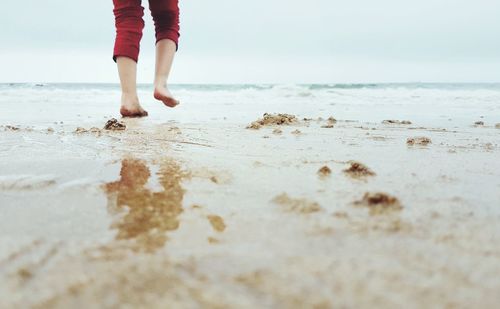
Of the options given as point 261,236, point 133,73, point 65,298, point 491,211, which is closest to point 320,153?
point 491,211

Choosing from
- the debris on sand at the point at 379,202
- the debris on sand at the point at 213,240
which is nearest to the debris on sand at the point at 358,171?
the debris on sand at the point at 379,202

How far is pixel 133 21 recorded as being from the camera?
9.96 ft

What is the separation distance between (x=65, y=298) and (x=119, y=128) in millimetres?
2114

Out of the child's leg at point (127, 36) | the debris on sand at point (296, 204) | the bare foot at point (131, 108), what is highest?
the child's leg at point (127, 36)

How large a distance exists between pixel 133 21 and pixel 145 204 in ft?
7.87

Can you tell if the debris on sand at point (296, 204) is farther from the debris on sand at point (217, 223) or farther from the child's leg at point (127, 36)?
the child's leg at point (127, 36)

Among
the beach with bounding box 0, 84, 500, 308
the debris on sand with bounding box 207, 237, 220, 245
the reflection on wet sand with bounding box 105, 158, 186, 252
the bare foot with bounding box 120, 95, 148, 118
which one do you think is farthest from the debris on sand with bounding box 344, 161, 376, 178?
the bare foot with bounding box 120, 95, 148, 118

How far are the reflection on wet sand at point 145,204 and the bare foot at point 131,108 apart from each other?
214cm

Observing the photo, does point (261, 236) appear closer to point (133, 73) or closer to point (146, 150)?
point (146, 150)

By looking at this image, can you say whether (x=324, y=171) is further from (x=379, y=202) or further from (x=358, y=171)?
(x=379, y=202)

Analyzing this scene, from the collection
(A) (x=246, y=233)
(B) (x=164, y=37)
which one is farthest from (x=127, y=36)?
(A) (x=246, y=233)

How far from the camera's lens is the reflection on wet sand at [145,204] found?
2.41 feet

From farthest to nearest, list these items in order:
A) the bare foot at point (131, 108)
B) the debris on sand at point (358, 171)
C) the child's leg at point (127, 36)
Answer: the bare foot at point (131, 108) < the child's leg at point (127, 36) < the debris on sand at point (358, 171)

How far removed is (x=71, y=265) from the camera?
2.01 ft
